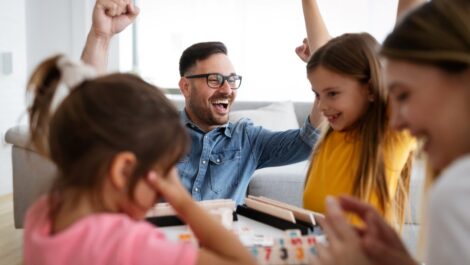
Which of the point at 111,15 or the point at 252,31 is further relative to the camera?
the point at 252,31

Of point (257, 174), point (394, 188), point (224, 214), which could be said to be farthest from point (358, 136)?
point (257, 174)

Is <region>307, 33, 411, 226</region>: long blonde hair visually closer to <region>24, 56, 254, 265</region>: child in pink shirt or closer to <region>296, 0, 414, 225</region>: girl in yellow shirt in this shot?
<region>296, 0, 414, 225</region>: girl in yellow shirt

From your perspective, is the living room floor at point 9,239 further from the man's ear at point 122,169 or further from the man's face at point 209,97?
the man's ear at point 122,169

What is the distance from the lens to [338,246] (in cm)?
77

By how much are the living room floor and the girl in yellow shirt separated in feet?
5.87

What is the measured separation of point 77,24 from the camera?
4496mm

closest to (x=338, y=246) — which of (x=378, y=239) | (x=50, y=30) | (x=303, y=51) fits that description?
(x=378, y=239)

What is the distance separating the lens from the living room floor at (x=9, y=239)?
246 centimetres

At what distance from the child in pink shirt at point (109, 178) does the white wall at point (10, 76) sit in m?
3.27

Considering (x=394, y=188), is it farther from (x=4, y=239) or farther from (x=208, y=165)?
(x=4, y=239)

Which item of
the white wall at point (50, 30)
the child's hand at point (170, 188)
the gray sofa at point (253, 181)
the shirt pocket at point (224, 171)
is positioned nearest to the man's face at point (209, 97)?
the shirt pocket at point (224, 171)

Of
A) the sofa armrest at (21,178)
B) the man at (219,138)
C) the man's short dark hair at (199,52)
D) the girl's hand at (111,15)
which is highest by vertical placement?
the girl's hand at (111,15)

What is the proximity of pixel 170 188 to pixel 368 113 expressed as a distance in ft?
2.17

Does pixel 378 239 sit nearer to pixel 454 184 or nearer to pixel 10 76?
pixel 454 184
